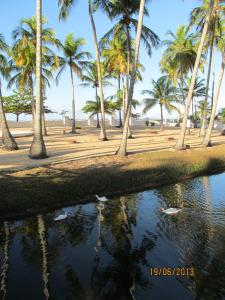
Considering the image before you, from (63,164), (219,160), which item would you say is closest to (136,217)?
(63,164)

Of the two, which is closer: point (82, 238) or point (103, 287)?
point (103, 287)

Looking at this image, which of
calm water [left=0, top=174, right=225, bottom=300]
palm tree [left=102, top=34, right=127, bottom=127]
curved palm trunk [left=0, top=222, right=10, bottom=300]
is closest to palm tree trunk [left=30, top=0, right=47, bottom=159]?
calm water [left=0, top=174, right=225, bottom=300]

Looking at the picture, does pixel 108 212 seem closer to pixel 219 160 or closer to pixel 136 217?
pixel 136 217

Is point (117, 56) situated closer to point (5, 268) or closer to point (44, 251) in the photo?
point (44, 251)

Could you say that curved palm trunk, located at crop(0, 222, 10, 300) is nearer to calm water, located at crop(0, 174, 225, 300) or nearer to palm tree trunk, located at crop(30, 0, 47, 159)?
calm water, located at crop(0, 174, 225, 300)

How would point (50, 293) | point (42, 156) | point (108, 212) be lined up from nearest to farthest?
point (50, 293)
point (108, 212)
point (42, 156)

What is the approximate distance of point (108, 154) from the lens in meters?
22.1

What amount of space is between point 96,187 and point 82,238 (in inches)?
208

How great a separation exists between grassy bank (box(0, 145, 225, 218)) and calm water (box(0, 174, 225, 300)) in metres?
0.97
